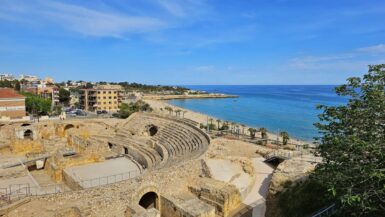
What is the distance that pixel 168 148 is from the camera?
2786 centimetres

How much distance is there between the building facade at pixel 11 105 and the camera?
39.1m

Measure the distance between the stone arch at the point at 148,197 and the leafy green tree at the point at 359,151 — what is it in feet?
32.3

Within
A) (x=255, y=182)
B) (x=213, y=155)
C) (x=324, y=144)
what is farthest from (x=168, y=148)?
(x=324, y=144)

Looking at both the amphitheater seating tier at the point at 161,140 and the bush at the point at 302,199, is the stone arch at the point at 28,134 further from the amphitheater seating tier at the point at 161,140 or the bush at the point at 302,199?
the bush at the point at 302,199

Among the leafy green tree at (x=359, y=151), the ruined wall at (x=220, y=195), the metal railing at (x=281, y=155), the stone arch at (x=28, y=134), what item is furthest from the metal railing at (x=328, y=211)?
the stone arch at (x=28, y=134)

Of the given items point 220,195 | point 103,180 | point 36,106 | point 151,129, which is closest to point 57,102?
point 36,106

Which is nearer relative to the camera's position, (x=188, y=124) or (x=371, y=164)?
(x=371, y=164)

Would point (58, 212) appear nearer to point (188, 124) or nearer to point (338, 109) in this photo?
point (338, 109)

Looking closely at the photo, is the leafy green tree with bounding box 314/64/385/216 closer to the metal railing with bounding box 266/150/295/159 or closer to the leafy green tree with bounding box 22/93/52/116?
the metal railing with bounding box 266/150/295/159

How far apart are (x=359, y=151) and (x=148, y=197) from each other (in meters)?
12.6

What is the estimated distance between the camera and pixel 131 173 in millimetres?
23328

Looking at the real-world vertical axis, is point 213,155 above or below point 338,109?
below

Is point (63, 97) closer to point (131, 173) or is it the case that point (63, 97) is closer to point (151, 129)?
point (151, 129)

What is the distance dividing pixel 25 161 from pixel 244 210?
18.7 m
